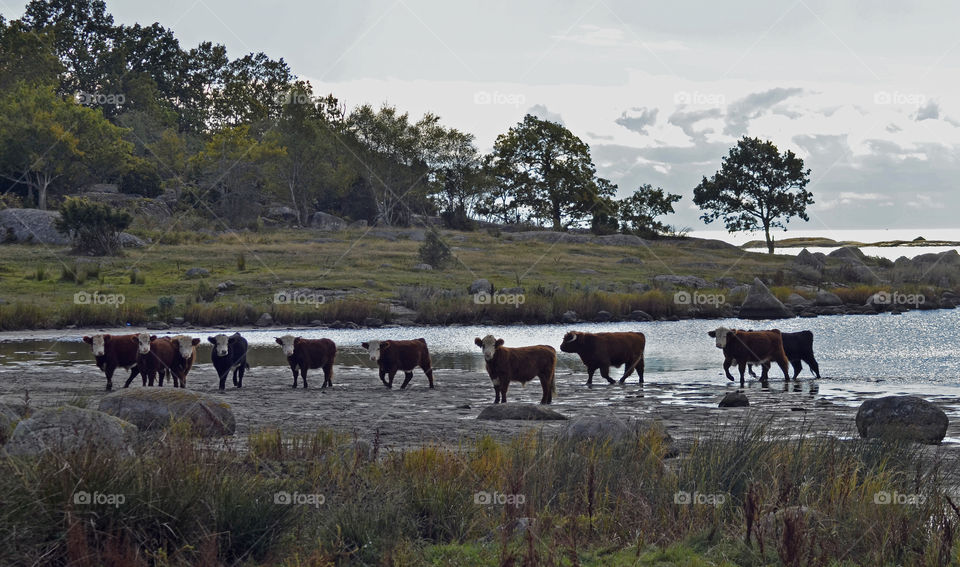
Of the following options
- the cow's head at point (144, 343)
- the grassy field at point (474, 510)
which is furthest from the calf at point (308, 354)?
the grassy field at point (474, 510)

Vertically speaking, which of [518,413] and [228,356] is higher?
[228,356]

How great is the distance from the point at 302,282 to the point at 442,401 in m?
26.2

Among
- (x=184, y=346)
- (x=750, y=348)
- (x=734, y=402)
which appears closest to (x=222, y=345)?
(x=184, y=346)

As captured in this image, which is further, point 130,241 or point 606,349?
point 130,241

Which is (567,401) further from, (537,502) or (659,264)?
(659,264)

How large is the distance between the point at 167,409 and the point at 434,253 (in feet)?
135

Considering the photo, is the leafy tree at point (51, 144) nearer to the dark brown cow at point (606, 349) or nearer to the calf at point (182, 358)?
the calf at point (182, 358)

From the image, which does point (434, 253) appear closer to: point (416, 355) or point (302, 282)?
point (302, 282)

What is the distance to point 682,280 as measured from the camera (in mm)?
54094

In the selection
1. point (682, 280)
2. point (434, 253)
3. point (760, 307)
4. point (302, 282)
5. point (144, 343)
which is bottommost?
point (144, 343)

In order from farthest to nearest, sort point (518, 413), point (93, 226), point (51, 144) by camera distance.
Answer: point (51, 144)
point (93, 226)
point (518, 413)

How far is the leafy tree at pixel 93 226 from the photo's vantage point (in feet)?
157

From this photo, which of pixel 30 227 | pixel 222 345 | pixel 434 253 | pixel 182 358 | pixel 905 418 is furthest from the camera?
pixel 30 227

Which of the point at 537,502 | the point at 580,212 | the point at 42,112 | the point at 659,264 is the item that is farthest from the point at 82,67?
the point at 537,502
